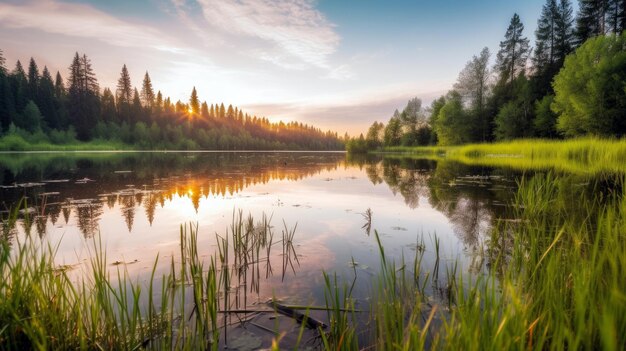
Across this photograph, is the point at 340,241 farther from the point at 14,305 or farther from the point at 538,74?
the point at 538,74

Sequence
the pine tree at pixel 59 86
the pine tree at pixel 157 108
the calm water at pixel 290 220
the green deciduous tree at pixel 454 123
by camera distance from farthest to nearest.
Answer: the pine tree at pixel 157 108, the pine tree at pixel 59 86, the green deciduous tree at pixel 454 123, the calm water at pixel 290 220

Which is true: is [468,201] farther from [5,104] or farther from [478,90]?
[5,104]

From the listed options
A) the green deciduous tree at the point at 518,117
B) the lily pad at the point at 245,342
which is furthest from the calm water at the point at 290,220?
the green deciduous tree at the point at 518,117

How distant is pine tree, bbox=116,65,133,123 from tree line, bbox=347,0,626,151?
85.1 meters

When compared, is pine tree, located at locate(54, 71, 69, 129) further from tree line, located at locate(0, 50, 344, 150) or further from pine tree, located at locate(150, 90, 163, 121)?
pine tree, located at locate(150, 90, 163, 121)

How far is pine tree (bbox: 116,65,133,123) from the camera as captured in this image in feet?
284

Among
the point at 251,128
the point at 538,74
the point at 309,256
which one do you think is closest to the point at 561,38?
the point at 538,74

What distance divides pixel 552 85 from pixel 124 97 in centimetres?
10283

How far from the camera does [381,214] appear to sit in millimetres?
9703

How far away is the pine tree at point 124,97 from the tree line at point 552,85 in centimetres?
8514

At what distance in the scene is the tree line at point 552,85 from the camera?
3238 centimetres

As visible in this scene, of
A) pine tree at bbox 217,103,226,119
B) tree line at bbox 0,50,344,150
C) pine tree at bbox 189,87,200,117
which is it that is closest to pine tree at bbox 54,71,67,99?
tree line at bbox 0,50,344,150

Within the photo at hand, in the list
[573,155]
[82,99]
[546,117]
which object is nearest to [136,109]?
[82,99]

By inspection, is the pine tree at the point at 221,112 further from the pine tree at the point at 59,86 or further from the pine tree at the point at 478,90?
the pine tree at the point at 478,90
